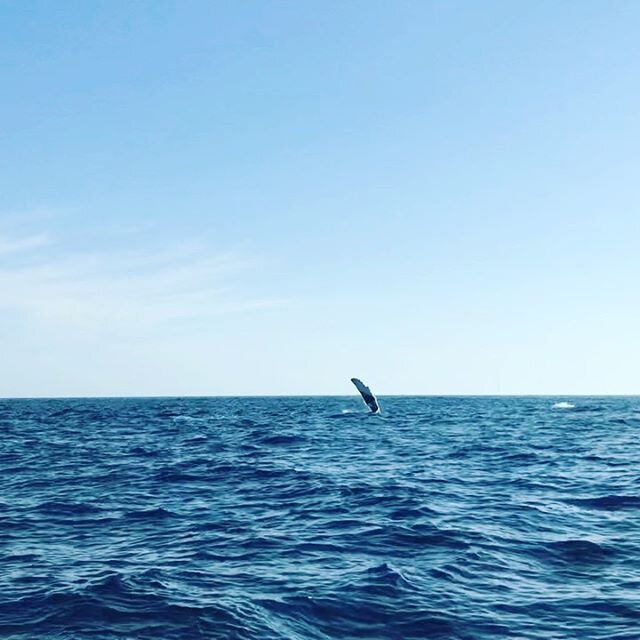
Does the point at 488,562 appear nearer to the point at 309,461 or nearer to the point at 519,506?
the point at 519,506

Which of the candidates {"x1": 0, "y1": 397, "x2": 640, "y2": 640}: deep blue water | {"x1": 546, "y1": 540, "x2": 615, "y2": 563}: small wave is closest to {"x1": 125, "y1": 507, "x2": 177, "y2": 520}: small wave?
{"x1": 0, "y1": 397, "x2": 640, "y2": 640}: deep blue water

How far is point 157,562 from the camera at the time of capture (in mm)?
13430

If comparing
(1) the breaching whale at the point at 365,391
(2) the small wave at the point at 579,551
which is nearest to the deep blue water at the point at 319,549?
(2) the small wave at the point at 579,551

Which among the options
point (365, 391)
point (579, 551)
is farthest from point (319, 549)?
point (365, 391)

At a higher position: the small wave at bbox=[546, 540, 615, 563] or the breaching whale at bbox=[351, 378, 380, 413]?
the breaching whale at bbox=[351, 378, 380, 413]

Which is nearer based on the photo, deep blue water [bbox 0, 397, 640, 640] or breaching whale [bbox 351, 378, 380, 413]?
deep blue water [bbox 0, 397, 640, 640]

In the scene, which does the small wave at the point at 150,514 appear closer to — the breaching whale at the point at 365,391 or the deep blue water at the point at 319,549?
the deep blue water at the point at 319,549

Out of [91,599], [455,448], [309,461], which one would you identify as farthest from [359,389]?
[91,599]

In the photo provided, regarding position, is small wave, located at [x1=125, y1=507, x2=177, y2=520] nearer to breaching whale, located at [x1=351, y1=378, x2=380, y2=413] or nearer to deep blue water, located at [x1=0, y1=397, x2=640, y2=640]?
deep blue water, located at [x1=0, y1=397, x2=640, y2=640]

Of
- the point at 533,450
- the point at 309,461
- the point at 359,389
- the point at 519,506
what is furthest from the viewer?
the point at 359,389

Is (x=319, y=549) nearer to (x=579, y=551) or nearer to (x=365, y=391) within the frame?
(x=579, y=551)

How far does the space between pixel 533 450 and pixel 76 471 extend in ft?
82.4

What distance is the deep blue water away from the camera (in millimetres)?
10242

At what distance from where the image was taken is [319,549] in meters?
14.6
